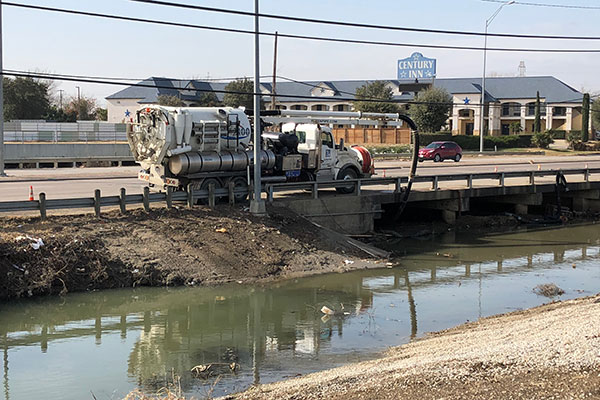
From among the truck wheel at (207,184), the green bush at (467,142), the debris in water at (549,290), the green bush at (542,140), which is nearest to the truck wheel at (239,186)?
the truck wheel at (207,184)

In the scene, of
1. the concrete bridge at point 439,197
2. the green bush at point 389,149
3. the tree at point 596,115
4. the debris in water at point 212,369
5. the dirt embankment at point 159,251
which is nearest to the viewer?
the debris in water at point 212,369

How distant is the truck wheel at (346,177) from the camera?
85.5 feet

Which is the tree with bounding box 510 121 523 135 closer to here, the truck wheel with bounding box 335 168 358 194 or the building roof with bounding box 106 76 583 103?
the building roof with bounding box 106 76 583 103

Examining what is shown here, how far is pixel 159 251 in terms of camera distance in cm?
1908

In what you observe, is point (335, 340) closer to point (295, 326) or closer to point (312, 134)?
point (295, 326)

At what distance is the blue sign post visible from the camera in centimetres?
9369

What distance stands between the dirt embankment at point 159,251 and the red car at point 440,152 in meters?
29.0

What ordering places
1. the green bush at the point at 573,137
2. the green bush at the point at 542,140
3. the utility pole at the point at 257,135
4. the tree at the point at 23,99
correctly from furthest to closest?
1. the green bush at the point at 573,137
2. the tree at the point at 23,99
3. the green bush at the point at 542,140
4. the utility pole at the point at 257,135

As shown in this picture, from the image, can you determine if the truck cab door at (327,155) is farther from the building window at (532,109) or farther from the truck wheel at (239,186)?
the building window at (532,109)

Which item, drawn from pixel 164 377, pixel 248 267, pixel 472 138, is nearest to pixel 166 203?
pixel 248 267

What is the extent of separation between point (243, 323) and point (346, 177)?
11552 mm

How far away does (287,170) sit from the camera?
80.3 ft

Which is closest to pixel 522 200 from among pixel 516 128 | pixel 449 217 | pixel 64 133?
pixel 449 217

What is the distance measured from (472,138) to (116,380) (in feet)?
217
